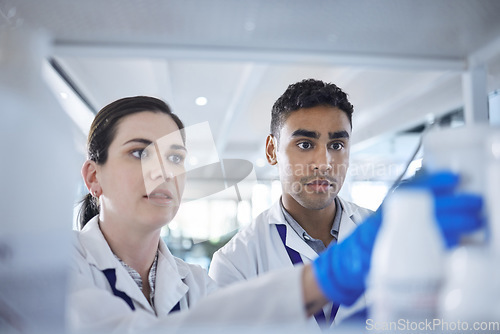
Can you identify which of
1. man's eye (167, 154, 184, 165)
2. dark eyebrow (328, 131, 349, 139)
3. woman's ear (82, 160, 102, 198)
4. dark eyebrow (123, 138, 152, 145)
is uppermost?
dark eyebrow (328, 131, 349, 139)

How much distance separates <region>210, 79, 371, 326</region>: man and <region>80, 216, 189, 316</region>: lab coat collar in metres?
0.26

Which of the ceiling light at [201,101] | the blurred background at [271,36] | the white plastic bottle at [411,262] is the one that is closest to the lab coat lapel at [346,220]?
the blurred background at [271,36]

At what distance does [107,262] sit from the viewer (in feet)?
3.05

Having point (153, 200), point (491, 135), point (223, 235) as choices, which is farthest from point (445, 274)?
point (223, 235)

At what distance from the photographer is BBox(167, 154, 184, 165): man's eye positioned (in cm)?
105

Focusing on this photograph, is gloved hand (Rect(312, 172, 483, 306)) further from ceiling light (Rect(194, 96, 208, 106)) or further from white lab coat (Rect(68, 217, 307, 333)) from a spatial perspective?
ceiling light (Rect(194, 96, 208, 106))

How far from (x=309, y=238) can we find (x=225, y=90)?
2053 mm

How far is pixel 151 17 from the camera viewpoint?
0.72 m

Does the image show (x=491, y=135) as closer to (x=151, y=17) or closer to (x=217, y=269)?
(x=151, y=17)

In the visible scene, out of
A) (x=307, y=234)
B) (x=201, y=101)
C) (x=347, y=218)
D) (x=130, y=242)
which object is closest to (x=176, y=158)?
(x=130, y=242)

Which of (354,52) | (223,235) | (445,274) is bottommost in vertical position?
(223,235)

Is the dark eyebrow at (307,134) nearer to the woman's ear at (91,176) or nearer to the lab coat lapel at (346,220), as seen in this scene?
the lab coat lapel at (346,220)

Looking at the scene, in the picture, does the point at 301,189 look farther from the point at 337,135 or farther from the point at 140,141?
the point at 140,141

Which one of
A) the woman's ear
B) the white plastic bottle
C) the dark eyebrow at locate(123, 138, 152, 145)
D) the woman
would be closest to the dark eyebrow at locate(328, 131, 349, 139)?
the woman
